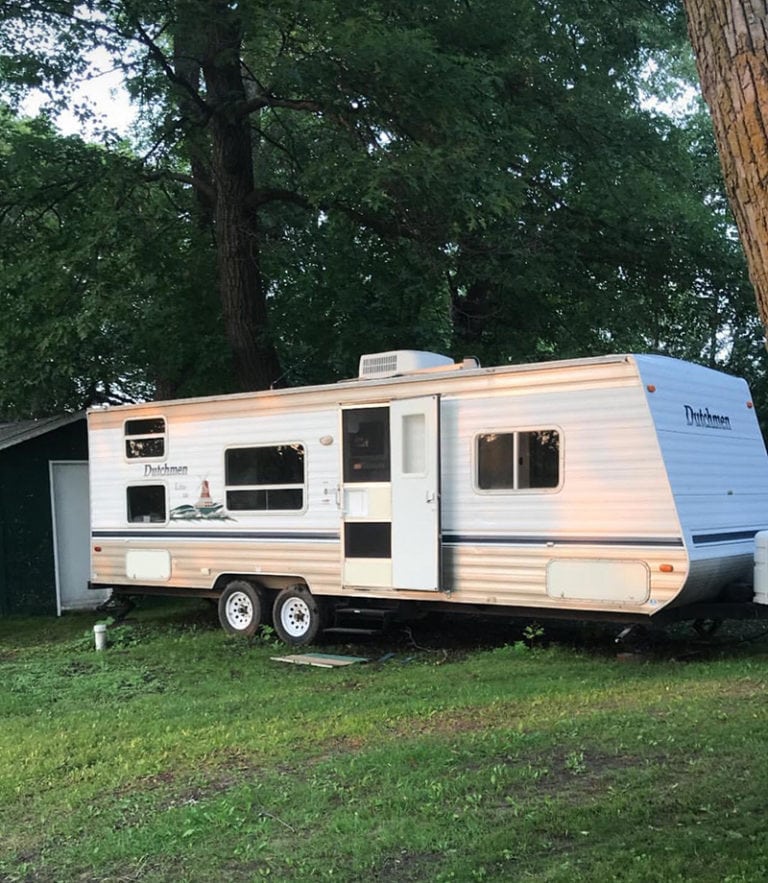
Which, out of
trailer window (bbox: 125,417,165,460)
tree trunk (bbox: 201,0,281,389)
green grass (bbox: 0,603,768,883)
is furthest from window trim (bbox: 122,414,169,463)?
green grass (bbox: 0,603,768,883)

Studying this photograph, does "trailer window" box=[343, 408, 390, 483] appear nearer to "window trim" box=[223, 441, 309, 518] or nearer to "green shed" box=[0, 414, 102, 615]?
"window trim" box=[223, 441, 309, 518]

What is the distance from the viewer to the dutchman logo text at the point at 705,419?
27.1 ft

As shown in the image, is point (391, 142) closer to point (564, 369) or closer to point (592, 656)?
point (564, 369)

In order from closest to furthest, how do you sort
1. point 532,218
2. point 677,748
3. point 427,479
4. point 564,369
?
point 677,748 < point 564,369 < point 427,479 < point 532,218

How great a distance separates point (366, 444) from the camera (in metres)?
9.60

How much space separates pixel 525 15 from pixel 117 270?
6.07 metres

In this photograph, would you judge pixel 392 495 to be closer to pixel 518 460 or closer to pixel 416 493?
pixel 416 493

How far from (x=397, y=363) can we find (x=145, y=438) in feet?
11.7

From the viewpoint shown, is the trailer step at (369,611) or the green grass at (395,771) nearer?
the green grass at (395,771)

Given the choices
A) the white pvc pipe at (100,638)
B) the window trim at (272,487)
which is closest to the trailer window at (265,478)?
the window trim at (272,487)

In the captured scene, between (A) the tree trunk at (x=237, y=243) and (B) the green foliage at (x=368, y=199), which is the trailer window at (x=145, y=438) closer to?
(B) the green foliage at (x=368, y=199)

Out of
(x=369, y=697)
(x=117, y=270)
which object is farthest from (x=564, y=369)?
(x=117, y=270)

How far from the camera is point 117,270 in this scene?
39.3ft

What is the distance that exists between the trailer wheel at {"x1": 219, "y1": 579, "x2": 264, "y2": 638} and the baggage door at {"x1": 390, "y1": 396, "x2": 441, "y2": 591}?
6.37 feet
